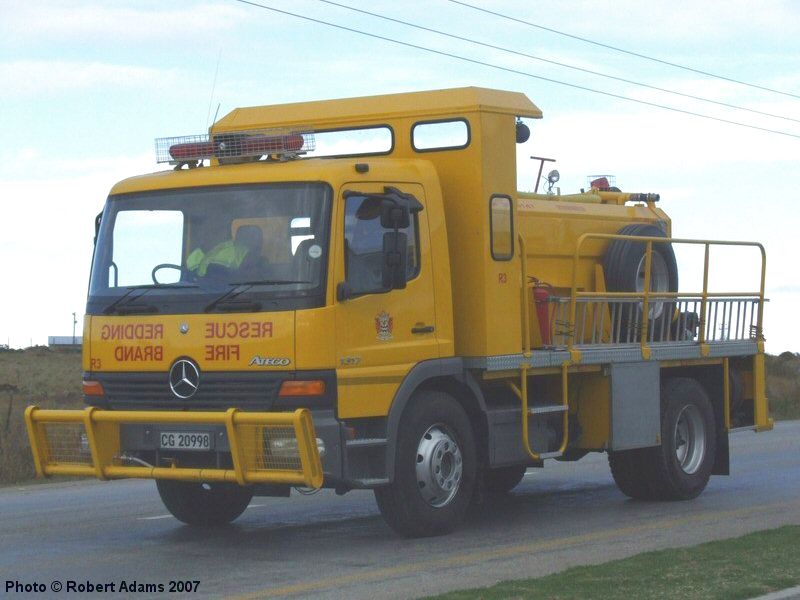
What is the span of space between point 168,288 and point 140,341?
440 millimetres

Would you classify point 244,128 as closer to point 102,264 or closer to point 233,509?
point 102,264

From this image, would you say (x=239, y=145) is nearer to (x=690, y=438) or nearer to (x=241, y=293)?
(x=241, y=293)

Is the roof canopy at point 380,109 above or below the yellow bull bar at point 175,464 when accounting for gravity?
above

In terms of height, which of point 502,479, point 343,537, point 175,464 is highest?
point 175,464

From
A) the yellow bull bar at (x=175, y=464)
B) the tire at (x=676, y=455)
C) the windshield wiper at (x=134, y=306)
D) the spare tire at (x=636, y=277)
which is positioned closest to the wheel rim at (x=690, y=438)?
the tire at (x=676, y=455)

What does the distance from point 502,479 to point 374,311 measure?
4635 millimetres

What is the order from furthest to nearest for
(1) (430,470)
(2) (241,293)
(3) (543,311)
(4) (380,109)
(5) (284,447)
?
(3) (543,311)
(4) (380,109)
(1) (430,470)
(2) (241,293)
(5) (284,447)

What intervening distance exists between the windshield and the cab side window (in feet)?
0.79

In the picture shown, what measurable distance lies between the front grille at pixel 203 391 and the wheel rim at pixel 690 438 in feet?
18.1

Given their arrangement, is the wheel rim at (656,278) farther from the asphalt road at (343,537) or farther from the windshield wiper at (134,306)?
the windshield wiper at (134,306)

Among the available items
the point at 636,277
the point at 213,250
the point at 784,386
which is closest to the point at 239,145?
the point at 213,250

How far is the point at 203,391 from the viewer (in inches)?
405

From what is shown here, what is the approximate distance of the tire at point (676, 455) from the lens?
45.1ft

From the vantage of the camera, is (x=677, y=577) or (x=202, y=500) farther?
(x=202, y=500)
